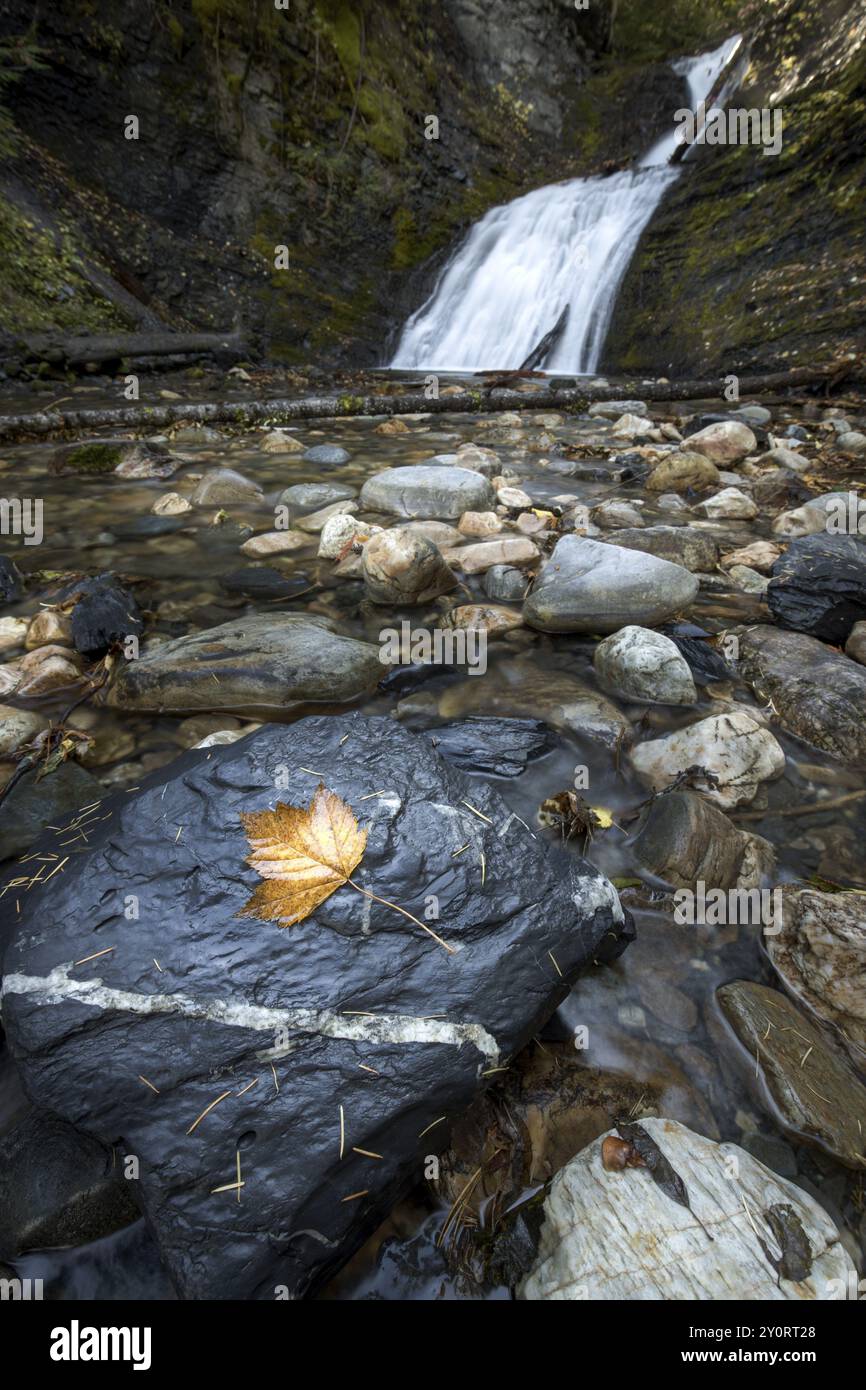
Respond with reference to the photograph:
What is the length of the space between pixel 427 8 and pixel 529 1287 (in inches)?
1171

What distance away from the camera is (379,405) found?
9.07 metres

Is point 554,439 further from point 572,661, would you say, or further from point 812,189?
point 812,189

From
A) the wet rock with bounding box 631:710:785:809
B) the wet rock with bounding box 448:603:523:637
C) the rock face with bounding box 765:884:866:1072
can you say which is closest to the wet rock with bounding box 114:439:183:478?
the wet rock with bounding box 448:603:523:637

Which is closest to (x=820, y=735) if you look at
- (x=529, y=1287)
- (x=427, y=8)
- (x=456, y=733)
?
(x=456, y=733)

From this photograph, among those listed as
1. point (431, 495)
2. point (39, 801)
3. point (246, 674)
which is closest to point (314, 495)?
point (431, 495)

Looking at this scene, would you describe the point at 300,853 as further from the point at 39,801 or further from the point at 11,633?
the point at 11,633

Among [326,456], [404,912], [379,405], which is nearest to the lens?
[404,912]

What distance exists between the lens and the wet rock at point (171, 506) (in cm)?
505

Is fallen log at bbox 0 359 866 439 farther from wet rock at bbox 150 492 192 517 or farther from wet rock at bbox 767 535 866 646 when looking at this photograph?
wet rock at bbox 767 535 866 646

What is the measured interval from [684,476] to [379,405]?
5181 mm

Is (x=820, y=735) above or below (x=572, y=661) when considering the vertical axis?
below

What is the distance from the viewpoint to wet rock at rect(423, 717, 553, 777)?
246 centimetres

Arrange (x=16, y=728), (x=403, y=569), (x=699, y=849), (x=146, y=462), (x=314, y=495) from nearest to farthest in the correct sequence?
(x=699, y=849), (x=16, y=728), (x=403, y=569), (x=314, y=495), (x=146, y=462)

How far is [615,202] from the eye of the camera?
49.9ft
